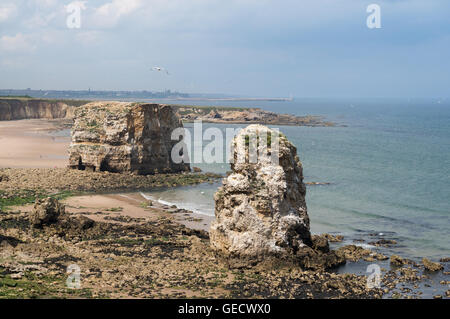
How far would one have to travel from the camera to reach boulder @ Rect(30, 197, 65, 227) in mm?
27109

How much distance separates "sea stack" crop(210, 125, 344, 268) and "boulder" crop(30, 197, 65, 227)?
9.05 meters

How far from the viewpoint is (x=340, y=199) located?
132 feet

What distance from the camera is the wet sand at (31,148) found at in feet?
178

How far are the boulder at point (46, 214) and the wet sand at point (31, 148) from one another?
2546 cm

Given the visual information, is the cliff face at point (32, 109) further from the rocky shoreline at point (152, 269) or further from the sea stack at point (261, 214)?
the sea stack at point (261, 214)

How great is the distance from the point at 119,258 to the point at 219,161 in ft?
130

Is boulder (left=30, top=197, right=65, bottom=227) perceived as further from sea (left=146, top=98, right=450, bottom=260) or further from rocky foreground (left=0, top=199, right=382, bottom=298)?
sea (left=146, top=98, right=450, bottom=260)

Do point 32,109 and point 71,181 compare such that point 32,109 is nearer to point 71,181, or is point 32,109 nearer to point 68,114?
point 68,114

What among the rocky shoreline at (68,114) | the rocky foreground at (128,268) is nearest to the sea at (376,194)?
the rocky foreground at (128,268)

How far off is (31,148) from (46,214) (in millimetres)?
43793
